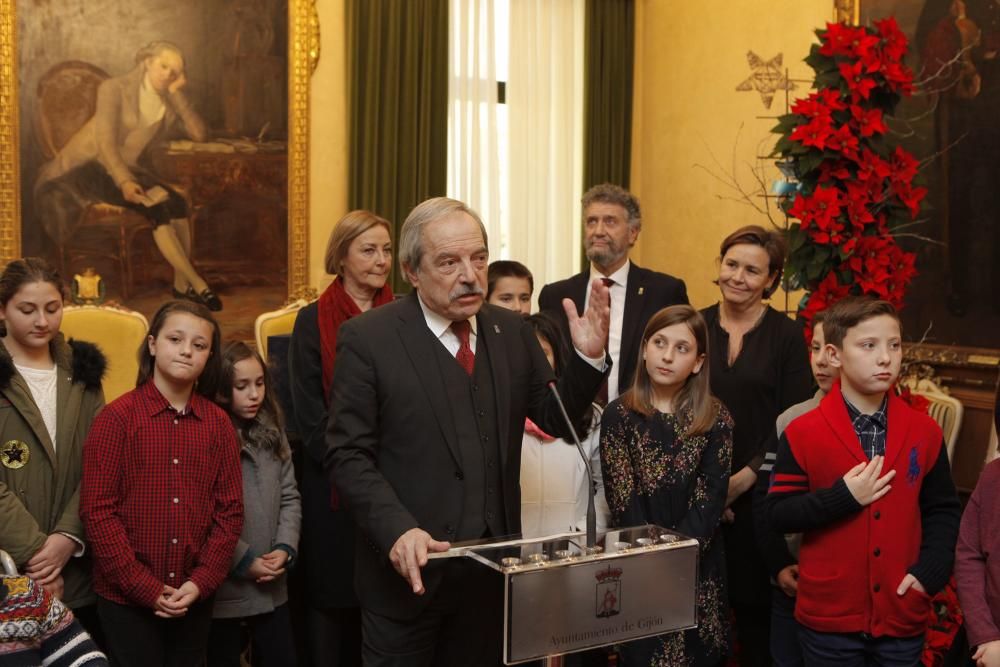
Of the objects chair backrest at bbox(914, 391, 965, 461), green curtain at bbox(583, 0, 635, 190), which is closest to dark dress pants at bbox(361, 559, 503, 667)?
chair backrest at bbox(914, 391, 965, 461)

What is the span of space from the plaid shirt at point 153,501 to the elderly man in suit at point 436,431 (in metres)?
0.75

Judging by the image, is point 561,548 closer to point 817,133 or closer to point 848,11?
point 817,133

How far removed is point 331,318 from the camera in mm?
3680

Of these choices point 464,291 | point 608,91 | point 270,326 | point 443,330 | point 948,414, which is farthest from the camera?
point 608,91

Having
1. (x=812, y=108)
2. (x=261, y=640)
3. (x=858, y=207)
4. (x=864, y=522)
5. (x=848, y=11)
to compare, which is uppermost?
(x=848, y=11)

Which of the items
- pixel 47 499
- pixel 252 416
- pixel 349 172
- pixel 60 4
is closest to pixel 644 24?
pixel 349 172

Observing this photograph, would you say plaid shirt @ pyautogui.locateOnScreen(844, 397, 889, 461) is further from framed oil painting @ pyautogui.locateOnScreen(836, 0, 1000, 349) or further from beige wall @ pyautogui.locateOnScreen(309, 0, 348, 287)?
beige wall @ pyautogui.locateOnScreen(309, 0, 348, 287)

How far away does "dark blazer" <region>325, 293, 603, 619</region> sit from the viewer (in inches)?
94.9

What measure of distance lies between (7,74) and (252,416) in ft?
13.1

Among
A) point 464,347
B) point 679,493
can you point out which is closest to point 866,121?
point 679,493

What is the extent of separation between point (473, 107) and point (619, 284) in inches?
145

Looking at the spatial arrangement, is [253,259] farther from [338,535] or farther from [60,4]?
[338,535]

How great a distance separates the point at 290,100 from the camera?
23.3ft

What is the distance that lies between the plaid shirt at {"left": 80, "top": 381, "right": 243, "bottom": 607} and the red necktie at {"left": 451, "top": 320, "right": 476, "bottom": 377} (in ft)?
3.35
